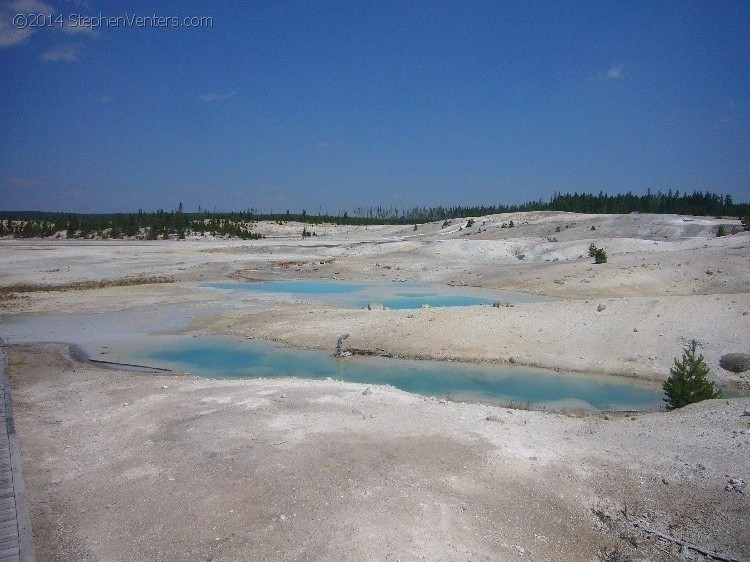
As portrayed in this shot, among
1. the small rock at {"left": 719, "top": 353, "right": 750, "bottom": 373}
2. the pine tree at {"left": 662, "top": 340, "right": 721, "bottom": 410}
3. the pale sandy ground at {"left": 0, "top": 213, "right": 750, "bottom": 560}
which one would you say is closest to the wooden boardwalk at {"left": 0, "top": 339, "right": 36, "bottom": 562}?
the pale sandy ground at {"left": 0, "top": 213, "right": 750, "bottom": 560}

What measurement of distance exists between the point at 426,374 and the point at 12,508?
10.2m

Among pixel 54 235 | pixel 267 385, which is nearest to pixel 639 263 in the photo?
pixel 267 385

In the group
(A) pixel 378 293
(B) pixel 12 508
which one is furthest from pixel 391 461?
(A) pixel 378 293

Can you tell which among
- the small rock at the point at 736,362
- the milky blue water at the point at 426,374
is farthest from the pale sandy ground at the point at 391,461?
the milky blue water at the point at 426,374

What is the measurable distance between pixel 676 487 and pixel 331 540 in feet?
15.2

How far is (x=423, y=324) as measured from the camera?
1814 cm

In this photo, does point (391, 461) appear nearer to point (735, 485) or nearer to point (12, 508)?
point (735, 485)

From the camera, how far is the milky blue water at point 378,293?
25.7 meters

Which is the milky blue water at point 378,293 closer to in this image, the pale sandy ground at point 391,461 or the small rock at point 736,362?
the pale sandy ground at point 391,461

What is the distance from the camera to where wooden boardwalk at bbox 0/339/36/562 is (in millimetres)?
5180

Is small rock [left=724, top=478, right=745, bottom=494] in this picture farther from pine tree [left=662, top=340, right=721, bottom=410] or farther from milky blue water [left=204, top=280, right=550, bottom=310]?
milky blue water [left=204, top=280, right=550, bottom=310]

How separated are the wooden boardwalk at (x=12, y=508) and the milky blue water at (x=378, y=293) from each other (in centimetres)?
1706

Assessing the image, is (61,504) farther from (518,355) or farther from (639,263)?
(639,263)

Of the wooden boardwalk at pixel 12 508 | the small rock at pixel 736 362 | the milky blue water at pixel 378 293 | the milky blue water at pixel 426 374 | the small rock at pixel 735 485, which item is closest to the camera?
the wooden boardwalk at pixel 12 508
